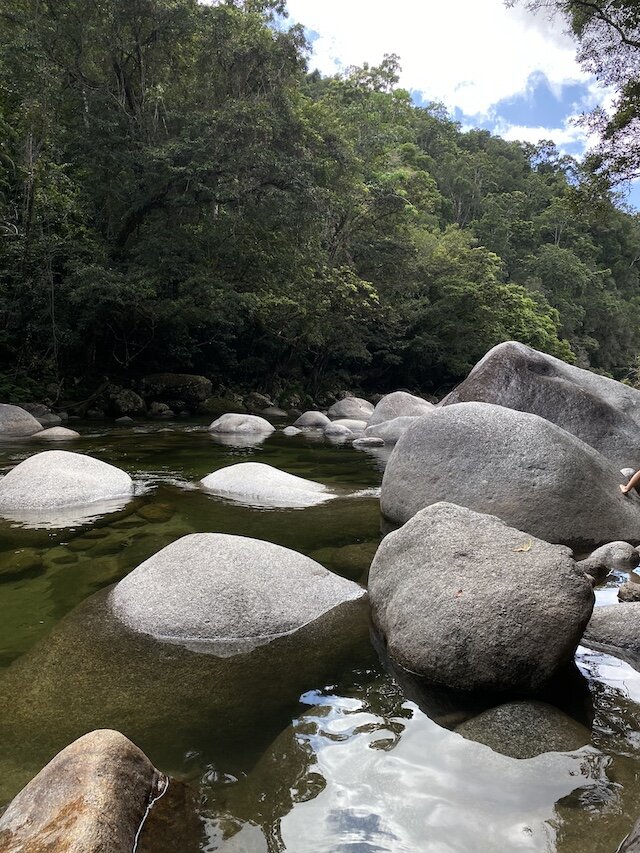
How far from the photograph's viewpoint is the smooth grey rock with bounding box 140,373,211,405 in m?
20.6

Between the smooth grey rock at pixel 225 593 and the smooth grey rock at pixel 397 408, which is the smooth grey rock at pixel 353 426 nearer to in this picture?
the smooth grey rock at pixel 397 408

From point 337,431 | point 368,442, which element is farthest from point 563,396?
point 337,431

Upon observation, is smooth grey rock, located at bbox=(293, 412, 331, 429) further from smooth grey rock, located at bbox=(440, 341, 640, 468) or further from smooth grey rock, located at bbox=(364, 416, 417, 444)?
smooth grey rock, located at bbox=(440, 341, 640, 468)

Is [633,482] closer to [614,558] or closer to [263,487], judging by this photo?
[614,558]

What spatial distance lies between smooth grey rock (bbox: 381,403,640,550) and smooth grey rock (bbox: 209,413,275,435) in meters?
9.42

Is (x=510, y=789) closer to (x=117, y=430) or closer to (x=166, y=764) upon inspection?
(x=166, y=764)

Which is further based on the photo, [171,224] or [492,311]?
[492,311]

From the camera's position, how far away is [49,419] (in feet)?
51.8

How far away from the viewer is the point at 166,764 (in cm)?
248

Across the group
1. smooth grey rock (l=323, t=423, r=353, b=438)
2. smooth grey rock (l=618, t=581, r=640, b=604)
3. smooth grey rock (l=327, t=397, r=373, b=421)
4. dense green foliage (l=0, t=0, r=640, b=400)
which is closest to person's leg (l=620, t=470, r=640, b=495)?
smooth grey rock (l=618, t=581, r=640, b=604)

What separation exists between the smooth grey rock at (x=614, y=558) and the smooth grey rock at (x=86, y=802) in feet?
11.8

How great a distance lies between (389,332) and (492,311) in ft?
15.9

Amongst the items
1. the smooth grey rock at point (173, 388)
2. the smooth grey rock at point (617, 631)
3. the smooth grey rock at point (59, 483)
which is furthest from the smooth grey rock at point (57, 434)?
the smooth grey rock at point (617, 631)

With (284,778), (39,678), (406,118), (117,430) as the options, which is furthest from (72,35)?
(406,118)
